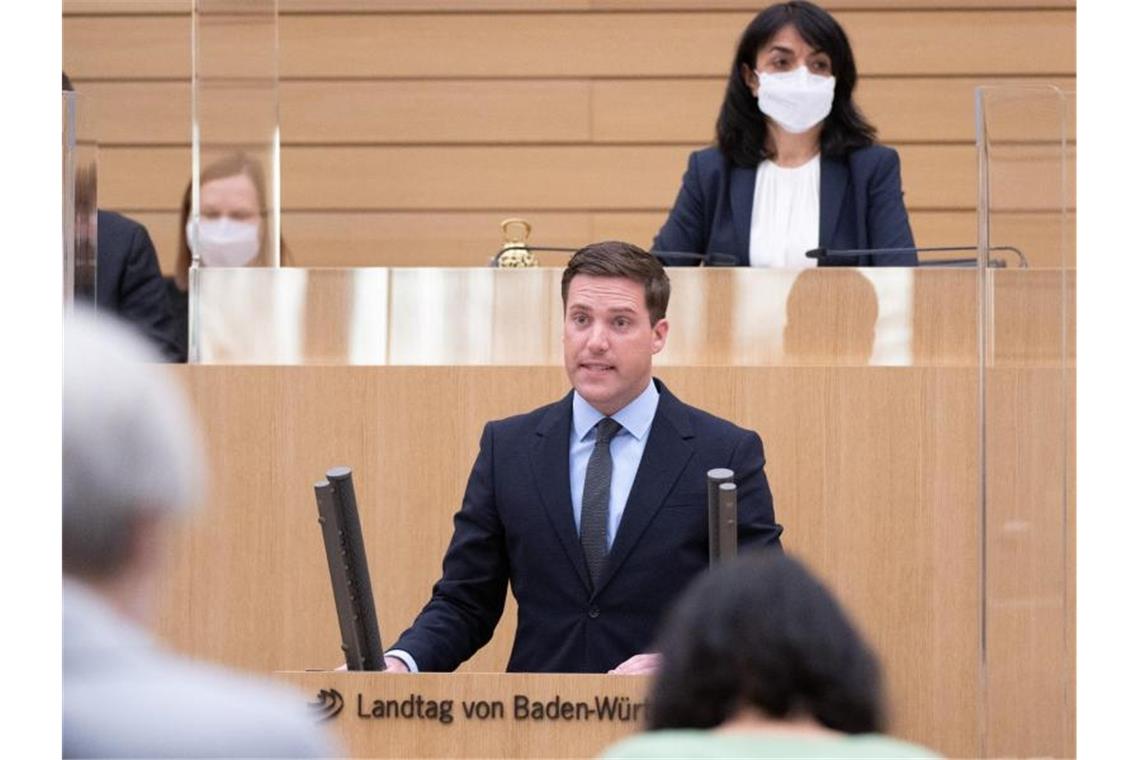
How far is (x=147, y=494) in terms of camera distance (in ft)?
7.55

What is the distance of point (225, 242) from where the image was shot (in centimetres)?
624

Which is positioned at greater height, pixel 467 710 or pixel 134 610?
pixel 134 610

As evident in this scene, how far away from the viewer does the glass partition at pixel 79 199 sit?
3.44 metres

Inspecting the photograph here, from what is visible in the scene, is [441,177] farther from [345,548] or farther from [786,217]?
[345,548]

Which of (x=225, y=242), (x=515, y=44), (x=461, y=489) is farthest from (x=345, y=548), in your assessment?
(x=515, y=44)

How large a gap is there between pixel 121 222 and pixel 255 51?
2.43 ft

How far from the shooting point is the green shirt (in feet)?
6.52

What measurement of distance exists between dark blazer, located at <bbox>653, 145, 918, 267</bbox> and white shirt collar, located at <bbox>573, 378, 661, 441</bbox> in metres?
1.49

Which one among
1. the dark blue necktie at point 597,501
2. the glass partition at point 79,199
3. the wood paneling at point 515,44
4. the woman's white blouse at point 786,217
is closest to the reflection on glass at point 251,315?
the woman's white blouse at point 786,217

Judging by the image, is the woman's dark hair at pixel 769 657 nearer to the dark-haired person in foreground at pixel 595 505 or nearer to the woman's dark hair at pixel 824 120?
the dark-haired person in foreground at pixel 595 505

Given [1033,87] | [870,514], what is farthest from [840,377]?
→ [1033,87]

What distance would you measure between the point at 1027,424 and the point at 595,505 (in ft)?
3.21

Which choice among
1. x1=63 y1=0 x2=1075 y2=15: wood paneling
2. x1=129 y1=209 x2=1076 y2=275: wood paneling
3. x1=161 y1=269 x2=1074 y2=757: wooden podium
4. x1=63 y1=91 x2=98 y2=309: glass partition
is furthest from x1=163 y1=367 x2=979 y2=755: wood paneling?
x1=63 y1=0 x2=1075 y2=15: wood paneling
